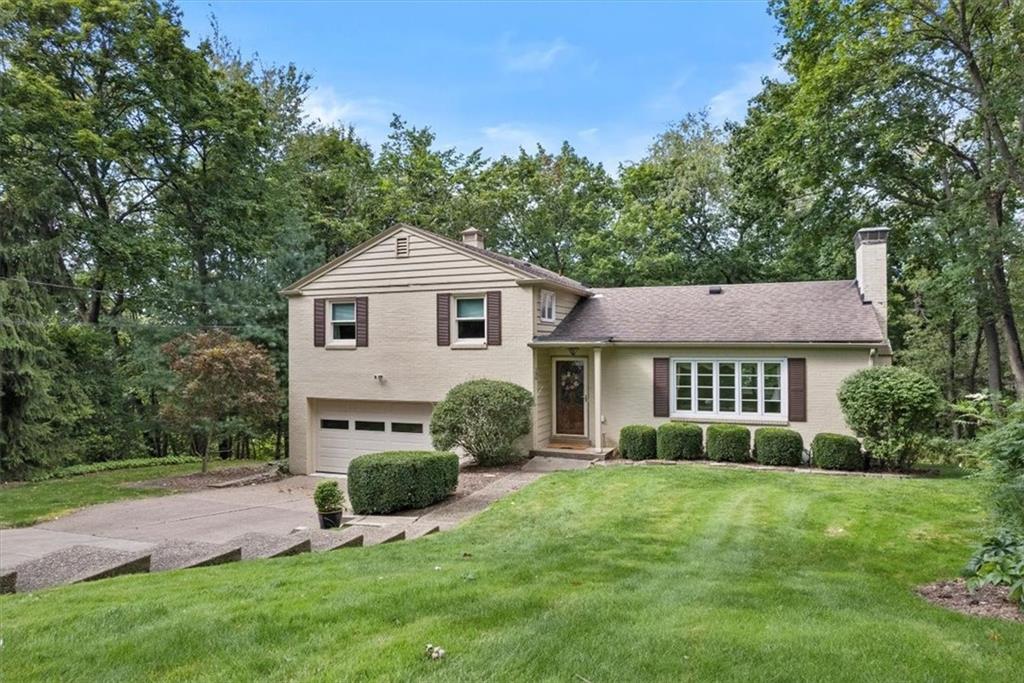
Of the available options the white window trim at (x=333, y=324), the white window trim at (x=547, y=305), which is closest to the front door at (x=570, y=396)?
the white window trim at (x=547, y=305)

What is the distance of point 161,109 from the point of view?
19359mm

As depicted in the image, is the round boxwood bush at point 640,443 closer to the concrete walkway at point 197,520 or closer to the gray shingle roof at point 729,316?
the concrete walkway at point 197,520

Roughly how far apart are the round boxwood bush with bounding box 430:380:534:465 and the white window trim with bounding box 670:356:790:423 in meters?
3.88

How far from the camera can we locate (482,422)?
12773 mm

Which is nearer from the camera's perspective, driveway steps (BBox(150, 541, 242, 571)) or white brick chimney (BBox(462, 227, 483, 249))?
driveway steps (BBox(150, 541, 242, 571))

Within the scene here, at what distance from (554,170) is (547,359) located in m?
14.6

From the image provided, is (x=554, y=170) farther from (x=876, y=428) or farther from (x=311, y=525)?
(x=311, y=525)

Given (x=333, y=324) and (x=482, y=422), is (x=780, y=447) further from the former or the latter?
(x=333, y=324)

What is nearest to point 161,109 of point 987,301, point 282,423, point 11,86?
point 11,86

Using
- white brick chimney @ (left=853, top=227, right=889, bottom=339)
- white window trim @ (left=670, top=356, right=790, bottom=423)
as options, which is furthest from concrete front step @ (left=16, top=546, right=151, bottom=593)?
white brick chimney @ (left=853, top=227, right=889, bottom=339)

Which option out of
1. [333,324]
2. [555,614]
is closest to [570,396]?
[333,324]

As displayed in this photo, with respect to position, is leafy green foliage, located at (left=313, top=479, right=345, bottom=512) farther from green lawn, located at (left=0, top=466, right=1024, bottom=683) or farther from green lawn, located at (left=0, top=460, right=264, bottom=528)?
green lawn, located at (left=0, top=460, right=264, bottom=528)

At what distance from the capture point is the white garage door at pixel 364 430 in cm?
1588

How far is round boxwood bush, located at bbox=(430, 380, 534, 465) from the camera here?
1281 centimetres
